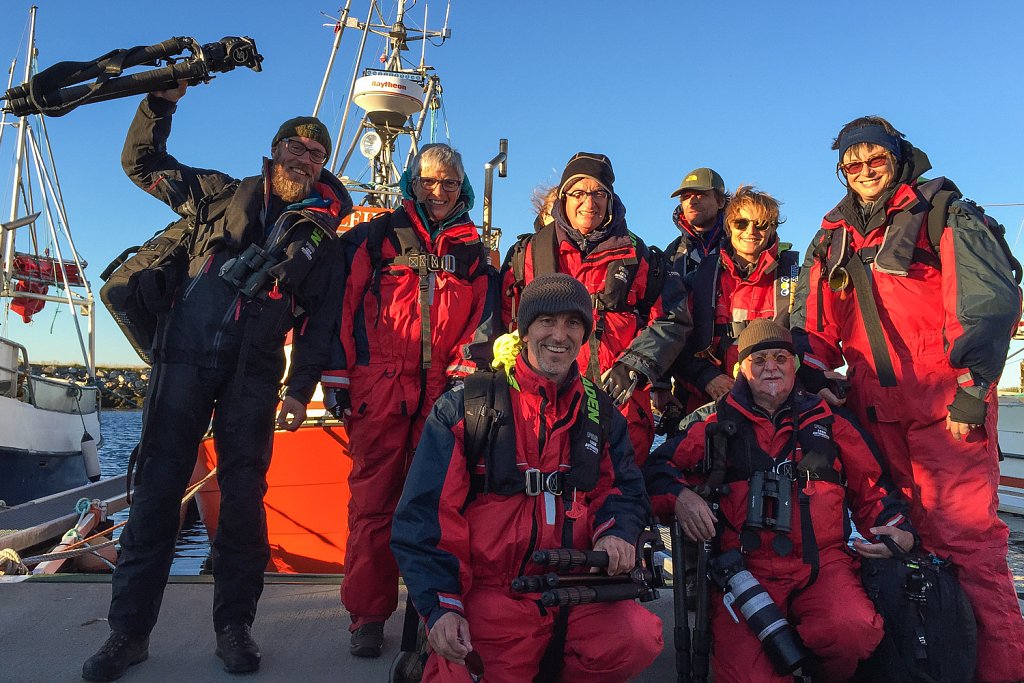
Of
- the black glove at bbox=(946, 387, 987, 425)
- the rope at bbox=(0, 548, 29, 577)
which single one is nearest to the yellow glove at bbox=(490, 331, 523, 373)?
the black glove at bbox=(946, 387, 987, 425)

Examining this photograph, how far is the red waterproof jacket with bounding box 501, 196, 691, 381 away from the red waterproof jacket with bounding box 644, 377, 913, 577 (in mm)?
489

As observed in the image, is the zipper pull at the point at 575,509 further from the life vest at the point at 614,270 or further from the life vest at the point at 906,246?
the life vest at the point at 906,246

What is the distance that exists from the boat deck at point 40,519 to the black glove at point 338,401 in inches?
194

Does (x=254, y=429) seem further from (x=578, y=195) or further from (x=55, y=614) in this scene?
(x=578, y=195)

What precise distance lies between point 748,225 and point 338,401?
2.32 metres

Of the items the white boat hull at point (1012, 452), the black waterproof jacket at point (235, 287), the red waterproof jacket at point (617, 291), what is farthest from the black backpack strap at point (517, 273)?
the white boat hull at point (1012, 452)

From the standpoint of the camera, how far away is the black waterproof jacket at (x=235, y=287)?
3055 mm

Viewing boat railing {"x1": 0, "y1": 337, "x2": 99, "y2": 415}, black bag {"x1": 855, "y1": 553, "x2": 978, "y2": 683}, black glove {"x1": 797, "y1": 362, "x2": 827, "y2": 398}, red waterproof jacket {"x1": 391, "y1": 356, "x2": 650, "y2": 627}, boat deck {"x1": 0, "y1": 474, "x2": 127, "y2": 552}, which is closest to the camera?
red waterproof jacket {"x1": 391, "y1": 356, "x2": 650, "y2": 627}

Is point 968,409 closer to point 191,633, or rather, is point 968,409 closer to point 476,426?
point 476,426

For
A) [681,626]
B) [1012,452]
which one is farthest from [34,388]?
[1012,452]

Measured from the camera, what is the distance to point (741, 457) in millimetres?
2984

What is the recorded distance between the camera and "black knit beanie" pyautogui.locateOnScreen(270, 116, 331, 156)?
3297 mm

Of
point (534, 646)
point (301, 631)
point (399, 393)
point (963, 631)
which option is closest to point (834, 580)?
point (963, 631)

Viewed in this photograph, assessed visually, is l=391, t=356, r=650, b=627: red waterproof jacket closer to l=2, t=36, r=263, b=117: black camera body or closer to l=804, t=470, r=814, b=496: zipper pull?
l=804, t=470, r=814, b=496: zipper pull
